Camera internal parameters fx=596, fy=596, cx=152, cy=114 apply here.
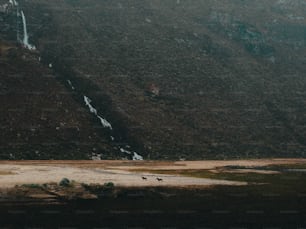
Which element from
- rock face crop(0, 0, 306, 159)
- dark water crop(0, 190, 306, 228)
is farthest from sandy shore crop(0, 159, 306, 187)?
rock face crop(0, 0, 306, 159)

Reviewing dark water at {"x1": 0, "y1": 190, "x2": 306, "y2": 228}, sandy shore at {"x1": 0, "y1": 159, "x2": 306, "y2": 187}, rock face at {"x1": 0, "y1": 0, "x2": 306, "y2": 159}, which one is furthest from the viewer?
rock face at {"x1": 0, "y1": 0, "x2": 306, "y2": 159}

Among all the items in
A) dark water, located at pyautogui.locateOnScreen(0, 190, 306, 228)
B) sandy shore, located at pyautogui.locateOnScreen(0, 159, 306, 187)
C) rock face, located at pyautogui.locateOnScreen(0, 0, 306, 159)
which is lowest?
rock face, located at pyautogui.locateOnScreen(0, 0, 306, 159)

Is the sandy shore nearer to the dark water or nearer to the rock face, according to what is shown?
the dark water

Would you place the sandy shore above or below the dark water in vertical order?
below

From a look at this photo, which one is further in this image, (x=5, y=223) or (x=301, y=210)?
(x=301, y=210)

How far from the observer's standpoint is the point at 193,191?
82500mm

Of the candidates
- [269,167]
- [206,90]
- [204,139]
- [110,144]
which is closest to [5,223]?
[269,167]

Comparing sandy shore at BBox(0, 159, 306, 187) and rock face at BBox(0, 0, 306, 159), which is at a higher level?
sandy shore at BBox(0, 159, 306, 187)

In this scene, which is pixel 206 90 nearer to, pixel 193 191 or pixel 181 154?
pixel 181 154

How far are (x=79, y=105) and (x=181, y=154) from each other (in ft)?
109

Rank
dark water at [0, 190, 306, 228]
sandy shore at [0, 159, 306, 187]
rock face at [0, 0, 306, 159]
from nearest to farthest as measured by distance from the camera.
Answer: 1. dark water at [0, 190, 306, 228]
2. sandy shore at [0, 159, 306, 187]
3. rock face at [0, 0, 306, 159]

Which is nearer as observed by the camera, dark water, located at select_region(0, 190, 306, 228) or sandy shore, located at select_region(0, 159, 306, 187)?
dark water, located at select_region(0, 190, 306, 228)

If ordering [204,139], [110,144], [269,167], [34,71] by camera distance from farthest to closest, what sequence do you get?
[34,71] < [204,139] < [110,144] < [269,167]

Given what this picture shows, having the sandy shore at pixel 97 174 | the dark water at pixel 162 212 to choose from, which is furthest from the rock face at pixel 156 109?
the dark water at pixel 162 212
